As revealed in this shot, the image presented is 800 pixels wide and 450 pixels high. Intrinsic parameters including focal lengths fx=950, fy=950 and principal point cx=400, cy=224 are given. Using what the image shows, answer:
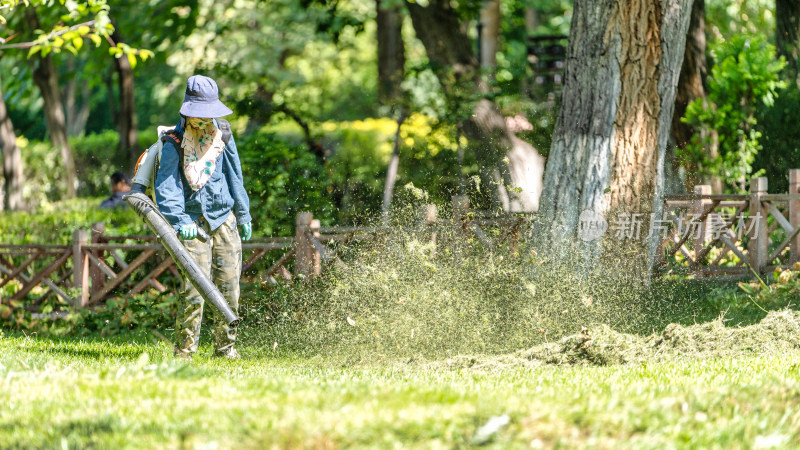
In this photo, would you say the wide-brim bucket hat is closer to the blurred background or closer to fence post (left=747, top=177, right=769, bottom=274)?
the blurred background

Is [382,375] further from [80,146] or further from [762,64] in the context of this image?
[80,146]

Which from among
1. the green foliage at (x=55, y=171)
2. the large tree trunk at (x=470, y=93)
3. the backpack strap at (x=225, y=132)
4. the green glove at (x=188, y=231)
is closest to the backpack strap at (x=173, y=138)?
the backpack strap at (x=225, y=132)

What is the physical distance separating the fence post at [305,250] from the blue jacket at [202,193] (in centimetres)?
257

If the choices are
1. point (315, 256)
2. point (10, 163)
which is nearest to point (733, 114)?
point (315, 256)

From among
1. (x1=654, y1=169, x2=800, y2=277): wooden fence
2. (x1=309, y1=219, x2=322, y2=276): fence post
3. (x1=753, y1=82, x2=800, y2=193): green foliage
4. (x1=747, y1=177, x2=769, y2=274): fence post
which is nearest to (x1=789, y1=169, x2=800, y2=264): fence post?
(x1=654, y1=169, x2=800, y2=277): wooden fence

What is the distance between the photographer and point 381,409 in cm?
395

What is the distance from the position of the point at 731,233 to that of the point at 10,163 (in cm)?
1386

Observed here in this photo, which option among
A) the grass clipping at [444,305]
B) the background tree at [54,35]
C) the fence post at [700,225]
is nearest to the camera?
the grass clipping at [444,305]

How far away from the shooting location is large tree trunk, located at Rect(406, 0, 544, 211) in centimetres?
1405

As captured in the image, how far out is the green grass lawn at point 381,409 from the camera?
3688mm

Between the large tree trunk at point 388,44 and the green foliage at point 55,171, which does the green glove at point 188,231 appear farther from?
the green foliage at point 55,171

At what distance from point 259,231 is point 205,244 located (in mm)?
4285

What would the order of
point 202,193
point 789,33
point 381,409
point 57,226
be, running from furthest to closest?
1. point 789,33
2. point 57,226
3. point 202,193
4. point 381,409

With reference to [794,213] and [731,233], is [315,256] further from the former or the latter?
[794,213]
